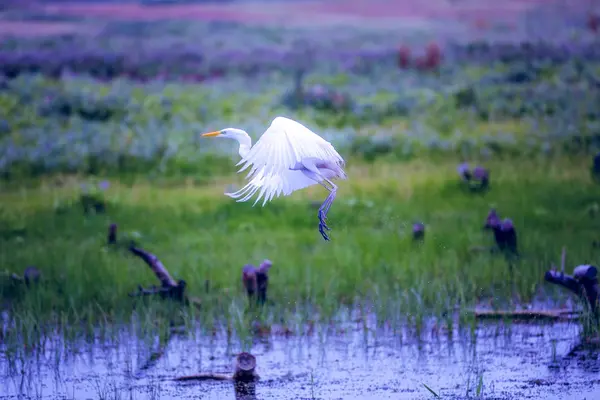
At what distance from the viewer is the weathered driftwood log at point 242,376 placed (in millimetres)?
8367

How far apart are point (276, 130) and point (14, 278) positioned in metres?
4.02

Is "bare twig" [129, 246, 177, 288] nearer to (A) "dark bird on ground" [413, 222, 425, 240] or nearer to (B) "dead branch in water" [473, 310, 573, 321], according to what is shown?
(B) "dead branch in water" [473, 310, 573, 321]

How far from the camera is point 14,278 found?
424 inches

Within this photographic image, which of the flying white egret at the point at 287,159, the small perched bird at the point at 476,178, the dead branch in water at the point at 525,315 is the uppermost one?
the flying white egret at the point at 287,159

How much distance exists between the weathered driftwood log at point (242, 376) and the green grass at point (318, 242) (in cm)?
94

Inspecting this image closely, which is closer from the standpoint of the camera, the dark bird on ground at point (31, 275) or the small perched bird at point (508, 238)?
the dark bird on ground at point (31, 275)

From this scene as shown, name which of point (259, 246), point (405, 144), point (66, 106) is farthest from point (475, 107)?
point (259, 246)

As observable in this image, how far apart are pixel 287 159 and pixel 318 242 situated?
4.58m

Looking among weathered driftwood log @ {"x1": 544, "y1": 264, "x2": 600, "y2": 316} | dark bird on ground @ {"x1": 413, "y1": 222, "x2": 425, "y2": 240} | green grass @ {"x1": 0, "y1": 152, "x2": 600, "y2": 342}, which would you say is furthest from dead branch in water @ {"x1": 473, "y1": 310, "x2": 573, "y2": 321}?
dark bird on ground @ {"x1": 413, "y1": 222, "x2": 425, "y2": 240}

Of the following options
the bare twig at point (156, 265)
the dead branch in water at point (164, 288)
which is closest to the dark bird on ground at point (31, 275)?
the dead branch in water at point (164, 288)

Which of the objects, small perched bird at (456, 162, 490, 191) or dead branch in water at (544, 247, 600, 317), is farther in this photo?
small perched bird at (456, 162, 490, 191)

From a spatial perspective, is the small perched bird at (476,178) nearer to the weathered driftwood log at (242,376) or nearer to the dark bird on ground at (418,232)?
the dark bird on ground at (418,232)

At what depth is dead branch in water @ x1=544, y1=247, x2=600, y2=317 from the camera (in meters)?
8.87

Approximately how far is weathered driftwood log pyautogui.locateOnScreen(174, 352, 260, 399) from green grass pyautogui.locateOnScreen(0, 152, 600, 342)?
3.07ft
